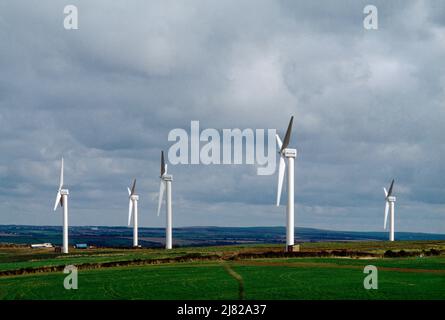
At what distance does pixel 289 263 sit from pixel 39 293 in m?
38.1

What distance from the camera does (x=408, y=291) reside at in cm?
5900

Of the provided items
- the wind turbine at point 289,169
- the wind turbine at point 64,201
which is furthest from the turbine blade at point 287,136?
the wind turbine at point 64,201

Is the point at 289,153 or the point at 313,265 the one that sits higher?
the point at 289,153

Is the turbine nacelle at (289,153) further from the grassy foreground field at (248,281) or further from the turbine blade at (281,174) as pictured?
the grassy foreground field at (248,281)

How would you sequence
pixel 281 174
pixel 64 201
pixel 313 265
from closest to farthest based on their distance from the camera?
1. pixel 313 265
2. pixel 281 174
3. pixel 64 201

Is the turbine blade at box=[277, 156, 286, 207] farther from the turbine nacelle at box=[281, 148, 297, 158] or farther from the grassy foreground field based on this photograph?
the grassy foreground field

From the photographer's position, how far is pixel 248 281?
2670 inches

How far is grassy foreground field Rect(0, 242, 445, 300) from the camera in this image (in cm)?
5853

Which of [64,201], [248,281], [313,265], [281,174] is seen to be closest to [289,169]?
[281,174]

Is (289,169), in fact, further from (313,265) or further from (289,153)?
(313,265)

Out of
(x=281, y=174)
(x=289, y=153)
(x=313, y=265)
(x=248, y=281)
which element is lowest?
(x=313, y=265)
